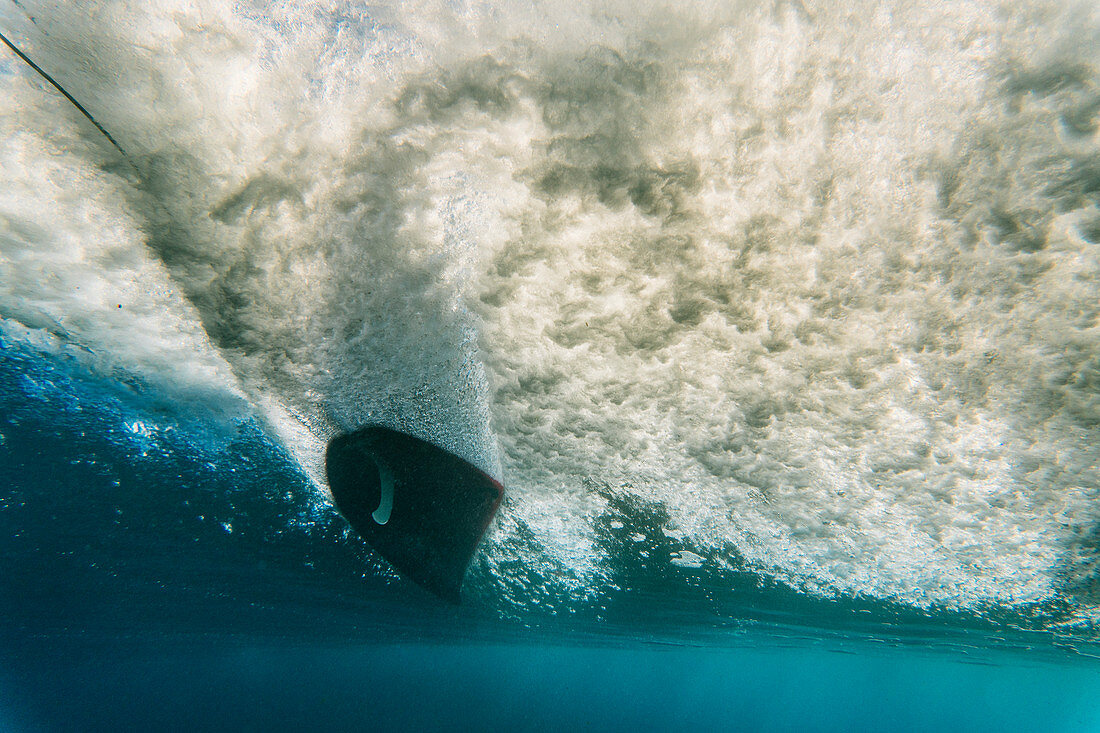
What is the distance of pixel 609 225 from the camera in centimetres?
371

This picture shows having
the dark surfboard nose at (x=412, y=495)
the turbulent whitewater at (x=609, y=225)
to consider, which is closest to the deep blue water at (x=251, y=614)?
the dark surfboard nose at (x=412, y=495)

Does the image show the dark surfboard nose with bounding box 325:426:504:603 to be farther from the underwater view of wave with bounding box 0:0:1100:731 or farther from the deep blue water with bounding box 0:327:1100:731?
the deep blue water with bounding box 0:327:1100:731

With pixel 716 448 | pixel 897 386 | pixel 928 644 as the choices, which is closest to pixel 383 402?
pixel 716 448

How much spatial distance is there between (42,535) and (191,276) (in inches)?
626

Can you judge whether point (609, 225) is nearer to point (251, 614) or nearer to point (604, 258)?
point (604, 258)

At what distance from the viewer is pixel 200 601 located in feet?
67.9

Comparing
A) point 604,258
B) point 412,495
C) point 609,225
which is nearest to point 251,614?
point 412,495

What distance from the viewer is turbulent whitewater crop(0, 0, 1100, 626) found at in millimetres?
2824

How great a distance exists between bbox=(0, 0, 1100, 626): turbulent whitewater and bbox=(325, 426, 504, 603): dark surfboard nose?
23.3 inches

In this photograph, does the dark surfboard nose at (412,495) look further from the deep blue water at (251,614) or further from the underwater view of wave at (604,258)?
the deep blue water at (251,614)

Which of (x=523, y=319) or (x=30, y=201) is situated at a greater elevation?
(x=523, y=319)

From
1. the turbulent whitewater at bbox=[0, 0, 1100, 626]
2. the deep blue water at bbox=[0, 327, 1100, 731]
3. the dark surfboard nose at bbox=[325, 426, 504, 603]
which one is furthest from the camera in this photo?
the deep blue water at bbox=[0, 327, 1100, 731]

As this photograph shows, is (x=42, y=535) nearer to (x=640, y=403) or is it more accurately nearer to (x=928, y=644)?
(x=640, y=403)

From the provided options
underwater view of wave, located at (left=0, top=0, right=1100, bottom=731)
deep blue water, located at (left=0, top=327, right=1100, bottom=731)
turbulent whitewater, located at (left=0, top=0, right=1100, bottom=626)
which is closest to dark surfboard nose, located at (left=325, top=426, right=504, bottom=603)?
underwater view of wave, located at (left=0, top=0, right=1100, bottom=731)
